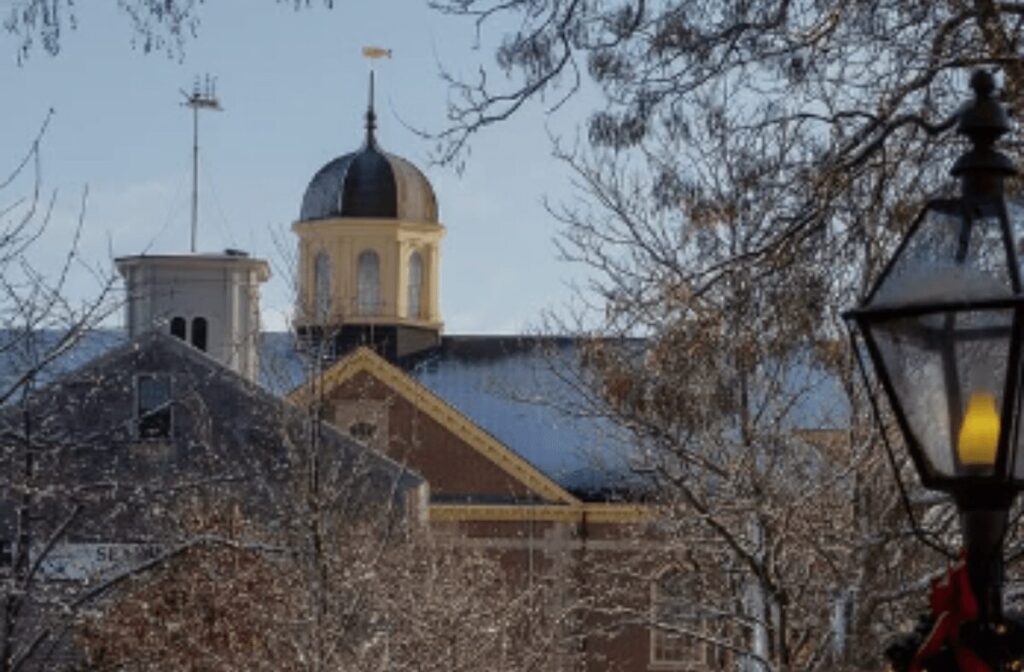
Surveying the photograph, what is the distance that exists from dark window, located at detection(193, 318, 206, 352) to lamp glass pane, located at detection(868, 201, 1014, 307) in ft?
188

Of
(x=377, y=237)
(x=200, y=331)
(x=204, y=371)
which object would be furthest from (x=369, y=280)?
(x=204, y=371)

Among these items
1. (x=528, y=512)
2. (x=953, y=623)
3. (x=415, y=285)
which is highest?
(x=415, y=285)

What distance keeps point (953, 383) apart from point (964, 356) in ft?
0.22

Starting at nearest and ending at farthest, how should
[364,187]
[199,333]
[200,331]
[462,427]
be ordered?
1. [462,427]
2. [199,333]
3. [200,331]
4. [364,187]

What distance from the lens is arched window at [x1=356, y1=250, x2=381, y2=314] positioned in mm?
68938

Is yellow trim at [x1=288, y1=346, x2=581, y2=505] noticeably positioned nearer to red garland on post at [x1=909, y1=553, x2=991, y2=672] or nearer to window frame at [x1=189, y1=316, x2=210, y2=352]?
window frame at [x1=189, y1=316, x2=210, y2=352]

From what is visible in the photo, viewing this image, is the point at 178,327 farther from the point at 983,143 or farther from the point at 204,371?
the point at 983,143

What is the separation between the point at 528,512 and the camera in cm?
5825

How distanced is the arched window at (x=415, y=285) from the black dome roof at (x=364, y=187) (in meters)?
1.12

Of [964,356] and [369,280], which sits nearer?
[964,356]

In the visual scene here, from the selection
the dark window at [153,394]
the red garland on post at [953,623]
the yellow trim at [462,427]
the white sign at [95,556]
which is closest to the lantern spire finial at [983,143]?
the red garland on post at [953,623]

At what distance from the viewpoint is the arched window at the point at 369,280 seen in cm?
6894

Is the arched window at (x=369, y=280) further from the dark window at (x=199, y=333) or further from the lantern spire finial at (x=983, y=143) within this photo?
the lantern spire finial at (x=983, y=143)

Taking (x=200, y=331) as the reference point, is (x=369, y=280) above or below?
above
